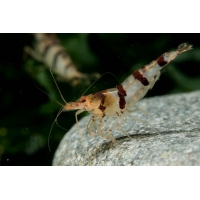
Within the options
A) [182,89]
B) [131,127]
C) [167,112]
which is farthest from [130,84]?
[182,89]

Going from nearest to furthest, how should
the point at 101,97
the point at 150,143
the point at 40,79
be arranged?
the point at 150,143 → the point at 101,97 → the point at 40,79

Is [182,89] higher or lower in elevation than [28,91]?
lower

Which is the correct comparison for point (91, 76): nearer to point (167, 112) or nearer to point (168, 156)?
point (167, 112)

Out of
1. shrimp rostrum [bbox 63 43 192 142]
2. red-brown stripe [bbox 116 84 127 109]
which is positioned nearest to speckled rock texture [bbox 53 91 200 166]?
shrimp rostrum [bbox 63 43 192 142]

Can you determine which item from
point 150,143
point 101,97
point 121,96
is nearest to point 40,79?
point 101,97

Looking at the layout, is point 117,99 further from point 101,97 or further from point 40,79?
point 40,79

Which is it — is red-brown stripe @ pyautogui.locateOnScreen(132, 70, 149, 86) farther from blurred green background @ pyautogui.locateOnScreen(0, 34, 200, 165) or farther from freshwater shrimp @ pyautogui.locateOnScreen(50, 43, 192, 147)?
blurred green background @ pyautogui.locateOnScreen(0, 34, 200, 165)
